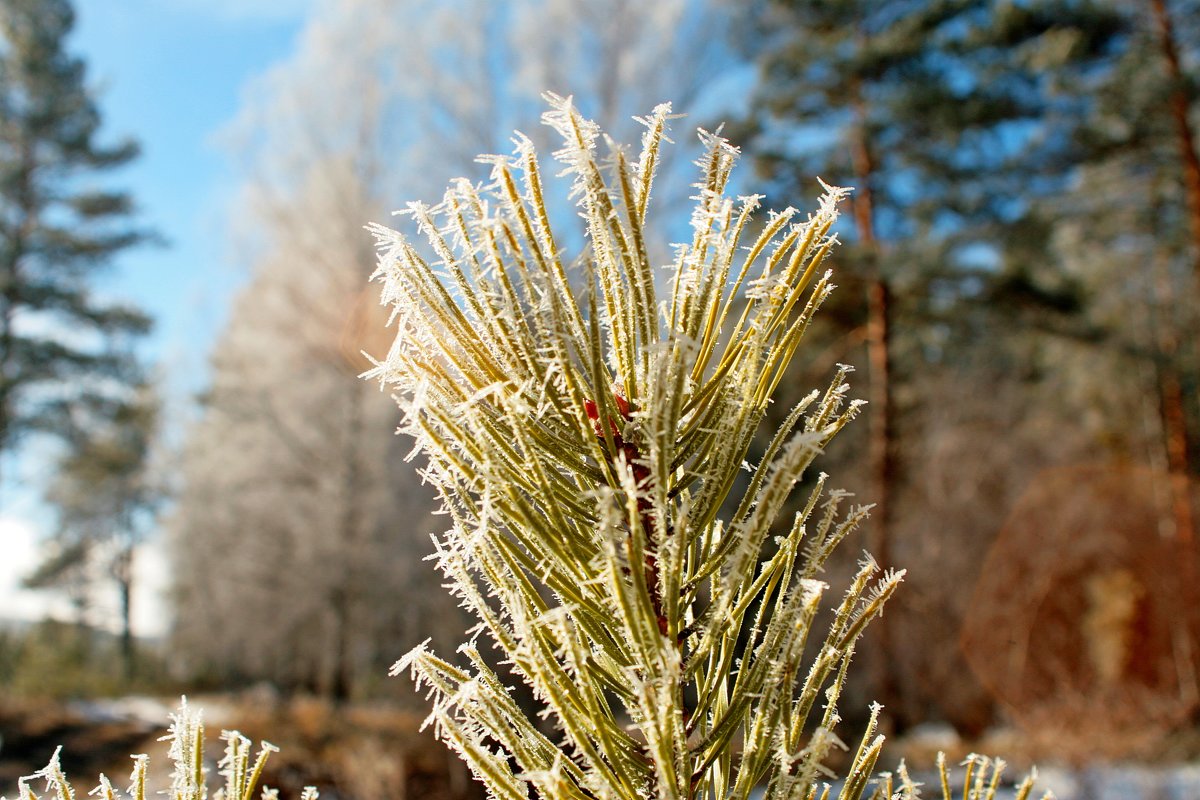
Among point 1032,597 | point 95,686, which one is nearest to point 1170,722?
point 1032,597

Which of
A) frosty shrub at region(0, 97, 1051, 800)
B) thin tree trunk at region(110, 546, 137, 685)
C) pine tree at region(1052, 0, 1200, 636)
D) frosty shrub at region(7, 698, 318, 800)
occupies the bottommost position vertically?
thin tree trunk at region(110, 546, 137, 685)

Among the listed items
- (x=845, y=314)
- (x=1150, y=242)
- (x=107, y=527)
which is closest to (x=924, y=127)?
(x=845, y=314)

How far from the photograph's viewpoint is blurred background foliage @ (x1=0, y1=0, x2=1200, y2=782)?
930 centimetres

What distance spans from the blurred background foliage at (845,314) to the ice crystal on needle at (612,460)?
7.82m

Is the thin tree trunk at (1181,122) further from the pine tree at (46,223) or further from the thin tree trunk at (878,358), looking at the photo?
the pine tree at (46,223)

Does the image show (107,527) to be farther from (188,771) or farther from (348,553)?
(188,771)

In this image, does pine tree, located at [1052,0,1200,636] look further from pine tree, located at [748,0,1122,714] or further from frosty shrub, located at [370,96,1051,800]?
frosty shrub, located at [370,96,1051,800]

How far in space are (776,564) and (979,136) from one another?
10.3 m

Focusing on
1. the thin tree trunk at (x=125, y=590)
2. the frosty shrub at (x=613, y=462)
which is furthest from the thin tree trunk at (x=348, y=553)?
the thin tree trunk at (x=125, y=590)

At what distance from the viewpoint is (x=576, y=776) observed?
2.24 ft

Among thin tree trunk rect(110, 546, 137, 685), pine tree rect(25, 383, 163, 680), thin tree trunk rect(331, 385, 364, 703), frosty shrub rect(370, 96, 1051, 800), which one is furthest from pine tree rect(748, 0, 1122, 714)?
thin tree trunk rect(110, 546, 137, 685)

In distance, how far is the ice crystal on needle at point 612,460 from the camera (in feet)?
1.90

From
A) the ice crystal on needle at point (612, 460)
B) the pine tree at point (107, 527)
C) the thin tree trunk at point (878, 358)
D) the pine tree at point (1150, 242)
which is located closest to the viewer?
the ice crystal on needle at point (612, 460)

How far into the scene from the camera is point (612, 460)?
2.19ft
